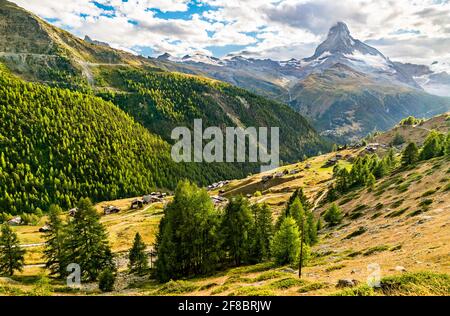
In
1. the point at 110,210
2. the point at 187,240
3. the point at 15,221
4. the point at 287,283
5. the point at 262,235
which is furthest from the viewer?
the point at 110,210

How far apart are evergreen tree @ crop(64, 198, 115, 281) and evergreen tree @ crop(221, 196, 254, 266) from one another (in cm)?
2669

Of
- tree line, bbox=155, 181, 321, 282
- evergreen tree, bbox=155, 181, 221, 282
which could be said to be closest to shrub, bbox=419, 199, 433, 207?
tree line, bbox=155, 181, 321, 282

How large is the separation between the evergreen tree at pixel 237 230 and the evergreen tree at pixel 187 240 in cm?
240

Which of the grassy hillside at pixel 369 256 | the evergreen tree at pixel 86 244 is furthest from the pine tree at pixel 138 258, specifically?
the evergreen tree at pixel 86 244

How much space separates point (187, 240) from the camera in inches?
2628

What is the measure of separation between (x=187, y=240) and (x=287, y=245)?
849 inches

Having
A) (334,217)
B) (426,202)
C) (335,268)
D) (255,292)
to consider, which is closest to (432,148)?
(334,217)

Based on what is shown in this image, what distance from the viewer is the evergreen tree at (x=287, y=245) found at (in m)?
55.8

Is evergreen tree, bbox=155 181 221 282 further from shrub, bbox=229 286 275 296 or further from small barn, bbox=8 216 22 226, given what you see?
small barn, bbox=8 216 22 226

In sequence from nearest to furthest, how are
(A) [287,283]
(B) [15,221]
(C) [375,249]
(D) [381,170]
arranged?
(A) [287,283] < (C) [375,249] < (D) [381,170] < (B) [15,221]

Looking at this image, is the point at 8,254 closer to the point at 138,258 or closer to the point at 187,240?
the point at 138,258

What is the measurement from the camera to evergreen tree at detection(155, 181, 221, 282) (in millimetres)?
64938
